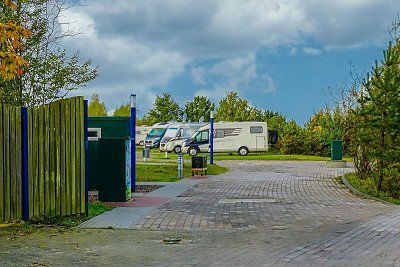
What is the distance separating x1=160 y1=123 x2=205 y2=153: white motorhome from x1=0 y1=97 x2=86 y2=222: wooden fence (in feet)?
113

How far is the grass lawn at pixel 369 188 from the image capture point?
15.6 meters

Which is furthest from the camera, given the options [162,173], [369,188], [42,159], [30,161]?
[162,173]

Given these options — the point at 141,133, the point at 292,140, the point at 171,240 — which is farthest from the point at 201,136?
the point at 171,240

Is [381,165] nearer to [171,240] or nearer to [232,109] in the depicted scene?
[171,240]

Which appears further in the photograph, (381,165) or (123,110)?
(123,110)

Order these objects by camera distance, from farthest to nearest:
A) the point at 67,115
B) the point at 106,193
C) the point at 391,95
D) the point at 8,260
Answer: the point at 391,95 < the point at 106,193 < the point at 67,115 < the point at 8,260

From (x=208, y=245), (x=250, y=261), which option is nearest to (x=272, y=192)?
(x=208, y=245)

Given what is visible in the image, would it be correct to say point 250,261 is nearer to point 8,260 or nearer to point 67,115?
point 8,260

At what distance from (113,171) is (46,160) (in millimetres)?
3530

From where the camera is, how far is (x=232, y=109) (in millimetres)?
70000

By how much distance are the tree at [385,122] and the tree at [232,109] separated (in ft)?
164

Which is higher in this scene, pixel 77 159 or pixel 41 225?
pixel 77 159

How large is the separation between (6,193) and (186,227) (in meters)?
3.14

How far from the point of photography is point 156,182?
20.7 meters
